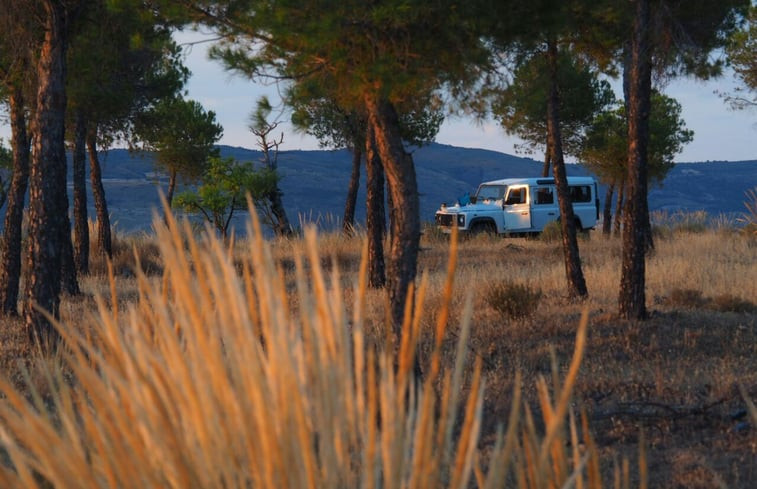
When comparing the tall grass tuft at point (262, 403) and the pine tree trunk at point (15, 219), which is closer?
the tall grass tuft at point (262, 403)

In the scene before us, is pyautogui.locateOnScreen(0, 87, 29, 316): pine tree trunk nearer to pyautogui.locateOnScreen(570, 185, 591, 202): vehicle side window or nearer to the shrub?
the shrub

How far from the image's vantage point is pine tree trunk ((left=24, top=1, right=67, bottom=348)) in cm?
866

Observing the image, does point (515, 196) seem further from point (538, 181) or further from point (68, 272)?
point (68, 272)

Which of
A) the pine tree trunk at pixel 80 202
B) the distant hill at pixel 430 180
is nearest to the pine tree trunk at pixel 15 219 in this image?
the pine tree trunk at pixel 80 202

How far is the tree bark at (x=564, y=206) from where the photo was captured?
1147 cm

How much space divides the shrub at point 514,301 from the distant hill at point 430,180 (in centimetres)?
5927

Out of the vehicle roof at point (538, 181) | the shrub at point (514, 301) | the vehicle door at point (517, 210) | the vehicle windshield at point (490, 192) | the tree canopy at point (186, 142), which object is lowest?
the shrub at point (514, 301)

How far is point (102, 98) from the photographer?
16.2 metres

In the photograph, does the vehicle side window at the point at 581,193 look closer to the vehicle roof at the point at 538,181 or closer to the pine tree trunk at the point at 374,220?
the vehicle roof at the point at 538,181

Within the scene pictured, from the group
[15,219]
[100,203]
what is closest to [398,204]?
[15,219]

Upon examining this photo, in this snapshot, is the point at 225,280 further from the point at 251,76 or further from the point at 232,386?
the point at 251,76

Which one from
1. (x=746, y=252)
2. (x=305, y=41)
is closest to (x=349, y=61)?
(x=305, y=41)

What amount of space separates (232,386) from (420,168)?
417ft

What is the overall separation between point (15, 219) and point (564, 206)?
7.64 meters
